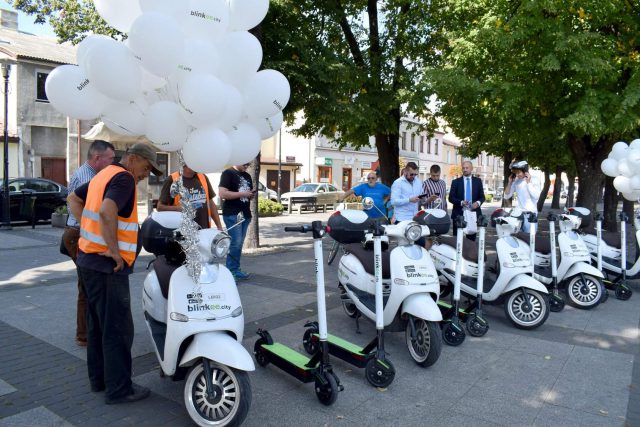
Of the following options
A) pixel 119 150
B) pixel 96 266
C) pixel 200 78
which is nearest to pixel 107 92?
pixel 200 78

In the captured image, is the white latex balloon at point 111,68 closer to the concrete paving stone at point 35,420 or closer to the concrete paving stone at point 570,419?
the concrete paving stone at point 35,420

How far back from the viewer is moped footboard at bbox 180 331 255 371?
10.6 ft

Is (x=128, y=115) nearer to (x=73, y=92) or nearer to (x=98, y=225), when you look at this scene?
(x=73, y=92)

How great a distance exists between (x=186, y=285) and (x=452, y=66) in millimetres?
9512

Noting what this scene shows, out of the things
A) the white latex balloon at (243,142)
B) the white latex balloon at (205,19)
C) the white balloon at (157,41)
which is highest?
the white latex balloon at (205,19)

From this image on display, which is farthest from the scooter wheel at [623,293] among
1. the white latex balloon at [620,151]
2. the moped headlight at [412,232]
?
the moped headlight at [412,232]

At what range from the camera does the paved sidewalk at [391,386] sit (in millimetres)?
3686

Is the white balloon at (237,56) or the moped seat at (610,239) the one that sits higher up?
the white balloon at (237,56)

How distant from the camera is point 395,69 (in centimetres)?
1377

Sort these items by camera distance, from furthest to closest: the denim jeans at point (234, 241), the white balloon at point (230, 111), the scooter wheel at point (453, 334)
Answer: the denim jeans at point (234, 241) → the scooter wheel at point (453, 334) → the white balloon at point (230, 111)

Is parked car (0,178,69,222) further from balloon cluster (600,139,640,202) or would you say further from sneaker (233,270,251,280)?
balloon cluster (600,139,640,202)

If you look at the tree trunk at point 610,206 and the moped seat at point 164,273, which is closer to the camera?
the moped seat at point 164,273

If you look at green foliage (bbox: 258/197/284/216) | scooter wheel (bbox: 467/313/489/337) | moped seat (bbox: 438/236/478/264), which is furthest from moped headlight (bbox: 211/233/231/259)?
green foliage (bbox: 258/197/284/216)

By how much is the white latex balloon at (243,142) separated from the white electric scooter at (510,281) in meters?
3.19
